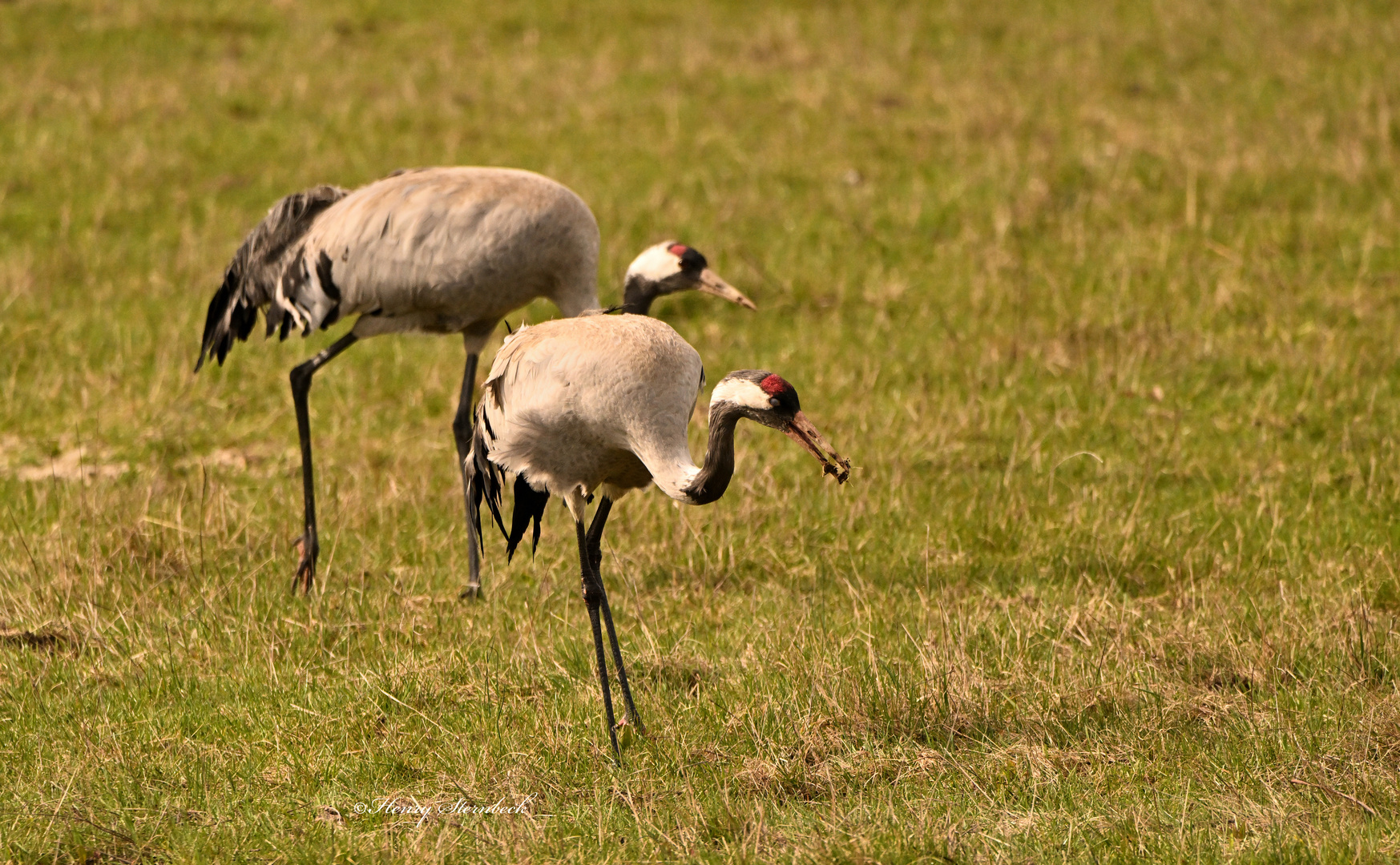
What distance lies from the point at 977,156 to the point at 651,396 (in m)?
6.94

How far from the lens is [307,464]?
6.34m

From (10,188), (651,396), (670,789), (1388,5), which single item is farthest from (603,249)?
(1388,5)

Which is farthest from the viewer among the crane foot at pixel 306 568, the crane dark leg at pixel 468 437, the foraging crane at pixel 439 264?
the foraging crane at pixel 439 264

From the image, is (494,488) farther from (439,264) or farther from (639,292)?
(639,292)

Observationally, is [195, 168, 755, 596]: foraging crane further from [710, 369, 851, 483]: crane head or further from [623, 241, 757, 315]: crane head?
[710, 369, 851, 483]: crane head

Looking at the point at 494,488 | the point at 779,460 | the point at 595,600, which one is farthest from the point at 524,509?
the point at 779,460

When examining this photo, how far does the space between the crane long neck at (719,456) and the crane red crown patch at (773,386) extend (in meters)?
0.13

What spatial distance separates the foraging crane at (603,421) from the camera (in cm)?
445

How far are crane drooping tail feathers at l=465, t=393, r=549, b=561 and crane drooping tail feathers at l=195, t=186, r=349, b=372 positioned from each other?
1903 mm

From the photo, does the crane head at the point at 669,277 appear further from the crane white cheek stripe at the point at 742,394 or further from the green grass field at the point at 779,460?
the crane white cheek stripe at the point at 742,394

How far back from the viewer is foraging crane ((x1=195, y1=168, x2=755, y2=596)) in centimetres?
639

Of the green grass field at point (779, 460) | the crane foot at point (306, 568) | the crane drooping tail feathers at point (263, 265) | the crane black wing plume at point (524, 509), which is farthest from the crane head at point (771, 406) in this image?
the crane drooping tail feathers at point (263, 265)

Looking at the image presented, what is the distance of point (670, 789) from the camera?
4.36 metres

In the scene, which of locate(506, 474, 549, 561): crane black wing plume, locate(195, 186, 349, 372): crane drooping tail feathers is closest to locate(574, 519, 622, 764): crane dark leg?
locate(506, 474, 549, 561): crane black wing plume
